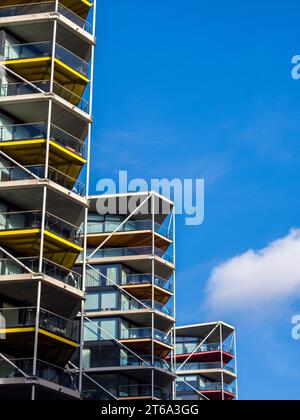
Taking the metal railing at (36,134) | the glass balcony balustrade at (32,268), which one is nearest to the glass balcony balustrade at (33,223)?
the glass balcony balustrade at (32,268)

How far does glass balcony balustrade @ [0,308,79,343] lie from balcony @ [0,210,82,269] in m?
3.90

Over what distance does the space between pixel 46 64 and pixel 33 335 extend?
17.8m

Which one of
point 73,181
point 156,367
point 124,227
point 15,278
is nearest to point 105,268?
point 124,227

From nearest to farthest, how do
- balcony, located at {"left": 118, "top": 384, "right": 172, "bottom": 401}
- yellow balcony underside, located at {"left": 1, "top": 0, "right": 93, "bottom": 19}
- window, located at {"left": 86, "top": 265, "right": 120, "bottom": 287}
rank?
yellow balcony underside, located at {"left": 1, "top": 0, "right": 93, "bottom": 19}, balcony, located at {"left": 118, "top": 384, "right": 172, "bottom": 401}, window, located at {"left": 86, "top": 265, "right": 120, "bottom": 287}

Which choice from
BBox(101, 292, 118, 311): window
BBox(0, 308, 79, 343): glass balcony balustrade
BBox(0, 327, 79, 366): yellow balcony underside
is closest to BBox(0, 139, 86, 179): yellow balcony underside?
BBox(0, 308, 79, 343): glass balcony balustrade

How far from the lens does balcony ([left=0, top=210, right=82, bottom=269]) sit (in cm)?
5072

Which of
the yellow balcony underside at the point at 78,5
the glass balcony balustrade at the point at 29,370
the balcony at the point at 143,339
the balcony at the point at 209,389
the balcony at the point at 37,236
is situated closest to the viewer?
the glass balcony balustrade at the point at 29,370

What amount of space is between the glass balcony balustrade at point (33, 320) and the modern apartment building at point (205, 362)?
42338mm

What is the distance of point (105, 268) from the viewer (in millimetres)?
78312

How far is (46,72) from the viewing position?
184 ft

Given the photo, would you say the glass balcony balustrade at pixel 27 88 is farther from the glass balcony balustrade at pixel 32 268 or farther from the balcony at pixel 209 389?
the balcony at pixel 209 389

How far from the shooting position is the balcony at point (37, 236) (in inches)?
1997

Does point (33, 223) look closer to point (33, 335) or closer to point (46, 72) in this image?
point (33, 335)

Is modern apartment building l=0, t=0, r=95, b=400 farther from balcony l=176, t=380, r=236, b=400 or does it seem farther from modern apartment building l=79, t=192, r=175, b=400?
balcony l=176, t=380, r=236, b=400
